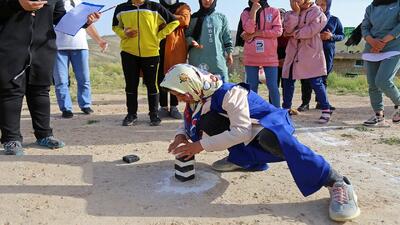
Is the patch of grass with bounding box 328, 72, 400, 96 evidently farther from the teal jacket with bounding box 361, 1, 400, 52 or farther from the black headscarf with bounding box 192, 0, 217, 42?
the black headscarf with bounding box 192, 0, 217, 42

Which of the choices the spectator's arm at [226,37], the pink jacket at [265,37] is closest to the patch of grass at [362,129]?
the pink jacket at [265,37]

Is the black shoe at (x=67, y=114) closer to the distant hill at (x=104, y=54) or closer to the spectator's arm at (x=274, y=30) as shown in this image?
the spectator's arm at (x=274, y=30)

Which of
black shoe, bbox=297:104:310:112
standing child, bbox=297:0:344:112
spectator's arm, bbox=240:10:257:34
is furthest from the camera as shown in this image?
black shoe, bbox=297:104:310:112

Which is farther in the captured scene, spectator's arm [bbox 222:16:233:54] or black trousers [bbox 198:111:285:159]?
spectator's arm [bbox 222:16:233:54]

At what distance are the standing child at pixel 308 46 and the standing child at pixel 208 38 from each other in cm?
93

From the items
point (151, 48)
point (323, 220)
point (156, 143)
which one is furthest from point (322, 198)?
point (151, 48)

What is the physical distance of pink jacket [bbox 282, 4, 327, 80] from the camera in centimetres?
621

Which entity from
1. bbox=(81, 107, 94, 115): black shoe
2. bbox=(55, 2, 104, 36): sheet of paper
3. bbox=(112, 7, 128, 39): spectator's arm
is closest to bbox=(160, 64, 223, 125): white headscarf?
bbox=(55, 2, 104, 36): sheet of paper

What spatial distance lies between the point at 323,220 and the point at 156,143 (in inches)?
93.5

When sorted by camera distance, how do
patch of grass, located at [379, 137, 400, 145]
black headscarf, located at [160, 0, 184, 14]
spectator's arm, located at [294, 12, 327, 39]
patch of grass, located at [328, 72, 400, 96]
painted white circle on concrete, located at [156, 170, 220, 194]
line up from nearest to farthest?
painted white circle on concrete, located at [156, 170, 220, 194] → patch of grass, located at [379, 137, 400, 145] → spectator's arm, located at [294, 12, 327, 39] → black headscarf, located at [160, 0, 184, 14] → patch of grass, located at [328, 72, 400, 96]

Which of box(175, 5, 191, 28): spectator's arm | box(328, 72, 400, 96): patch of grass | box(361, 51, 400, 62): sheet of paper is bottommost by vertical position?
box(328, 72, 400, 96): patch of grass

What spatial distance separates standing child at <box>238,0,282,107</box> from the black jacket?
260 centimetres

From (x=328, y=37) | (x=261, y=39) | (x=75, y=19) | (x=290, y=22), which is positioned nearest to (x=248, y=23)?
(x=261, y=39)

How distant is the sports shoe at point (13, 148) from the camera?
4.29 meters
